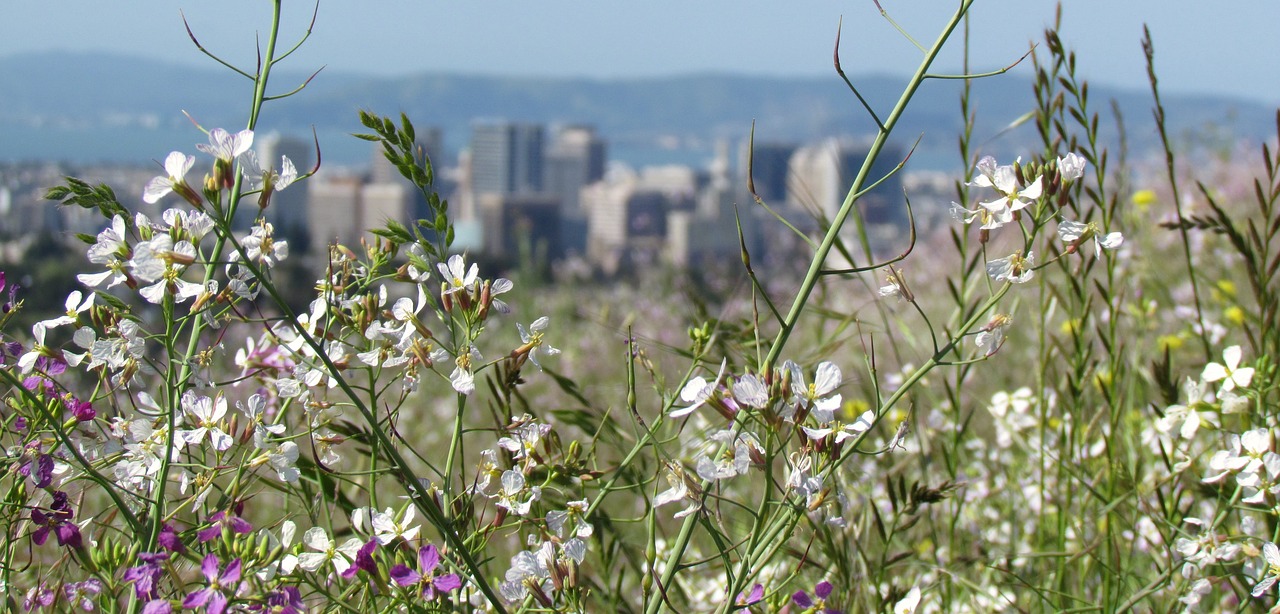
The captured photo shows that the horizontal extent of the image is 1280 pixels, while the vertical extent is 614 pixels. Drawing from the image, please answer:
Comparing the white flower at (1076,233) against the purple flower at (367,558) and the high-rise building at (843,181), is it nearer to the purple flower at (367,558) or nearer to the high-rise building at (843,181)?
the high-rise building at (843,181)

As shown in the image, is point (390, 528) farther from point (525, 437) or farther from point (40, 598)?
point (40, 598)

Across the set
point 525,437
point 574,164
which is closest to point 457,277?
point 525,437

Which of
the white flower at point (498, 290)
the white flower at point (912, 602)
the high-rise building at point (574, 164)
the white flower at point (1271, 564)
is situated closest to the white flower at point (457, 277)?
the white flower at point (498, 290)

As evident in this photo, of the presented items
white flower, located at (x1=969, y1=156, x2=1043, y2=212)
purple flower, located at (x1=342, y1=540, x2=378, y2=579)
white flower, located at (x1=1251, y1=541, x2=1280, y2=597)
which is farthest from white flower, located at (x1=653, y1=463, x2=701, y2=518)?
white flower, located at (x1=1251, y1=541, x2=1280, y2=597)

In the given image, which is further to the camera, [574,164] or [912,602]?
[574,164]

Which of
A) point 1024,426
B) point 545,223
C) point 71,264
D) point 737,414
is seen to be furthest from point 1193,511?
point 545,223

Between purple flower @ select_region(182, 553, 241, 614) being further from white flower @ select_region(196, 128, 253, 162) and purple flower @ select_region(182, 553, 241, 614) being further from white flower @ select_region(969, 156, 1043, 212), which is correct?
white flower @ select_region(969, 156, 1043, 212)

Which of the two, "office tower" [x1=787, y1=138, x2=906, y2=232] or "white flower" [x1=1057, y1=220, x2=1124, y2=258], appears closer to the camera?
"white flower" [x1=1057, y1=220, x2=1124, y2=258]
